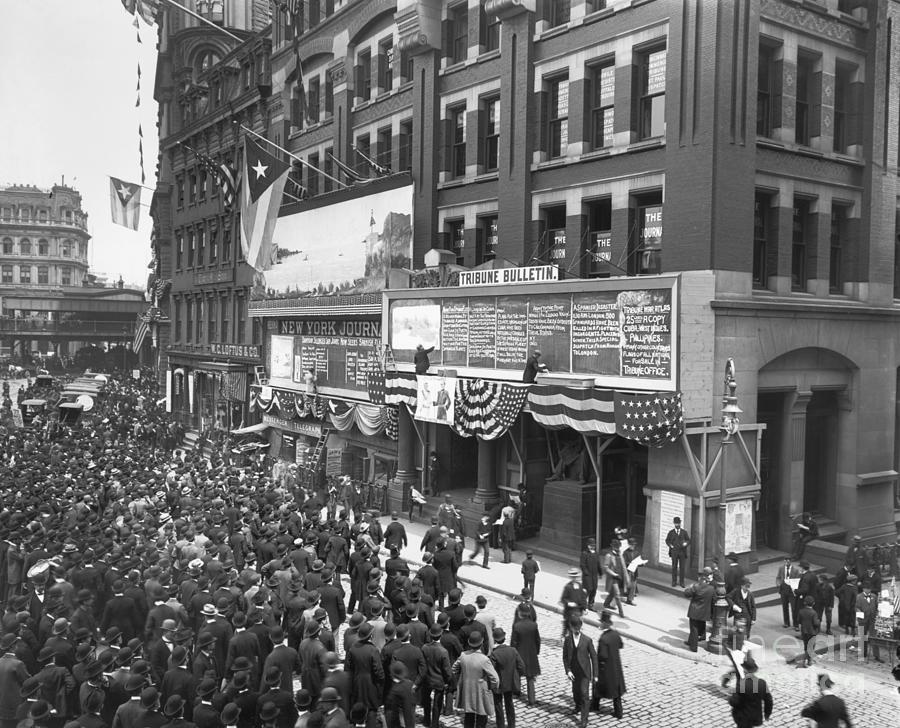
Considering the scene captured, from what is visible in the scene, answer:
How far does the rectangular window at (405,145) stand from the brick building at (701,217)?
2.85 m

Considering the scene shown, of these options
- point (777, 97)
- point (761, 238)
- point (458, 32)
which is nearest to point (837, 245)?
point (761, 238)

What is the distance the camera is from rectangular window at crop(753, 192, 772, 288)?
77.4 feet

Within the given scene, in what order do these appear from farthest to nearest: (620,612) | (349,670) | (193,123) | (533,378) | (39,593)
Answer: (193,123), (533,378), (620,612), (39,593), (349,670)

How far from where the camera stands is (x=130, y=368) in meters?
105

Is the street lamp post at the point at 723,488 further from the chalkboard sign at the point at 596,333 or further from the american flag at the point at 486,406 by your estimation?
the american flag at the point at 486,406

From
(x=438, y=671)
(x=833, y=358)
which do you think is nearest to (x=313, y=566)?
(x=438, y=671)

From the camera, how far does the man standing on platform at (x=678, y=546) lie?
20.7 metres

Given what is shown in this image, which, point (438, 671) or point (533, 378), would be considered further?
point (533, 378)

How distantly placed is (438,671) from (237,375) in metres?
37.9

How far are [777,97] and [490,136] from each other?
9952 mm

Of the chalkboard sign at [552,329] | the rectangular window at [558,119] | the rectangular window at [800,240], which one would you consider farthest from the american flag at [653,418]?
the rectangular window at [558,119]

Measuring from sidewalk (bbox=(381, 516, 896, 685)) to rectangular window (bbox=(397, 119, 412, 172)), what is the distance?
55.5ft

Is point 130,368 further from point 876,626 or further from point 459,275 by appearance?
point 876,626

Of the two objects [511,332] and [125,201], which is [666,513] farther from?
[125,201]
